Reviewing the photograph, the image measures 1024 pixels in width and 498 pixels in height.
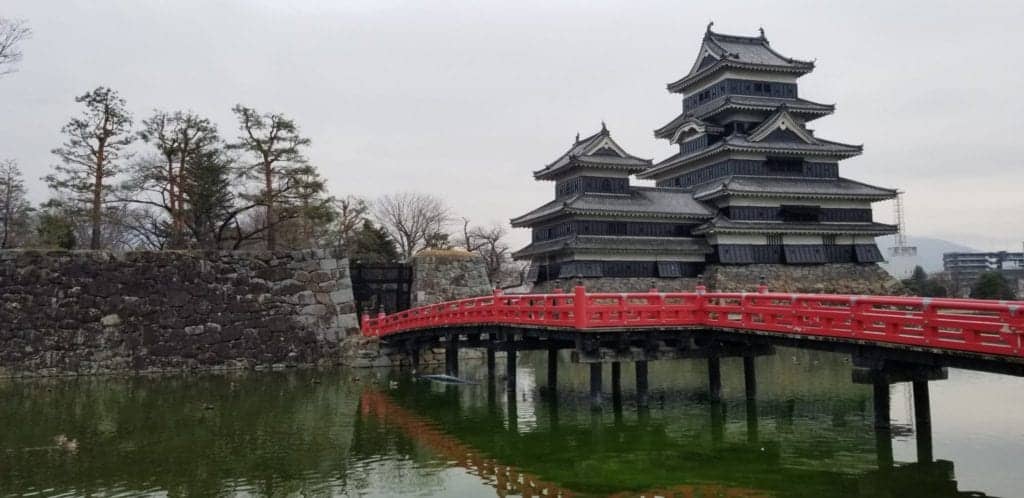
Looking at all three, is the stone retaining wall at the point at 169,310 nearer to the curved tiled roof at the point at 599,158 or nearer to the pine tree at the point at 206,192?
the pine tree at the point at 206,192

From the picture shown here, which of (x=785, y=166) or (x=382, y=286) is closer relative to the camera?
(x=382, y=286)

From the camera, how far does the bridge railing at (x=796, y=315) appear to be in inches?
364

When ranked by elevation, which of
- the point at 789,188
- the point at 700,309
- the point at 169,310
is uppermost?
the point at 789,188

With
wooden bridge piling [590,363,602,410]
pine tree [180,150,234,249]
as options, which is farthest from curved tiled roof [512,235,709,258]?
wooden bridge piling [590,363,602,410]

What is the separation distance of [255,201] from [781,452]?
2550cm

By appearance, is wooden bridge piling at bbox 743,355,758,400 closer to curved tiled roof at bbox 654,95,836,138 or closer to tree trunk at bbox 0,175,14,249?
curved tiled roof at bbox 654,95,836,138

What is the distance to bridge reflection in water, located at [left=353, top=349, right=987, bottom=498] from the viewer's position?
31.7 feet

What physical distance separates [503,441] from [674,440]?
2.94 m

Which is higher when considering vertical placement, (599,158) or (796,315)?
(599,158)

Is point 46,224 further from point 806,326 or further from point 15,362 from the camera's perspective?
point 806,326

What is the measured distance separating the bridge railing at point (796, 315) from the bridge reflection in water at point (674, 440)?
1817mm

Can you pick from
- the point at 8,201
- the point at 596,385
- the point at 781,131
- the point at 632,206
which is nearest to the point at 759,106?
the point at 781,131

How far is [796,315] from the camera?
41.3 feet

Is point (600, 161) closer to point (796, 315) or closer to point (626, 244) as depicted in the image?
Answer: point (626, 244)
